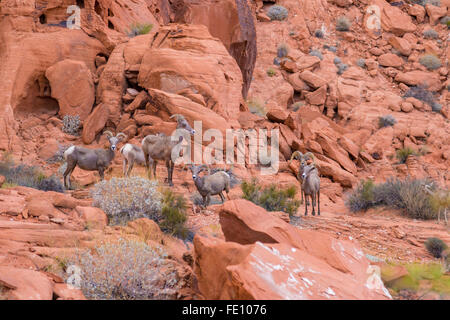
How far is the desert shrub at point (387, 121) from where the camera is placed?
66.0 ft

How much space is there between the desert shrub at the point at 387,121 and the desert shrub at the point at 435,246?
42.7 feet

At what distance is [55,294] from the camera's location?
4.31 m

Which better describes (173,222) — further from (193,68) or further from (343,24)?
(343,24)

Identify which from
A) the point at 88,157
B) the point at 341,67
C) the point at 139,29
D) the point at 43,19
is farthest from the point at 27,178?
the point at 341,67

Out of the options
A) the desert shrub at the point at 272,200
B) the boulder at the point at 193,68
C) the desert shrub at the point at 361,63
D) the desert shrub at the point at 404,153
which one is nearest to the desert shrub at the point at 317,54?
the desert shrub at the point at 361,63

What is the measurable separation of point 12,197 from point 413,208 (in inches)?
385

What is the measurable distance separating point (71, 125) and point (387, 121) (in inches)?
587

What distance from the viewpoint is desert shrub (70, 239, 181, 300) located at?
461 cm

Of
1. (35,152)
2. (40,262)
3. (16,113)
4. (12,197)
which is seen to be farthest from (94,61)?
(40,262)

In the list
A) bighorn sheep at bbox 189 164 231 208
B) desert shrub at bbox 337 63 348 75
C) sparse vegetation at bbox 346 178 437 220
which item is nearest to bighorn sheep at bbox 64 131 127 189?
bighorn sheep at bbox 189 164 231 208

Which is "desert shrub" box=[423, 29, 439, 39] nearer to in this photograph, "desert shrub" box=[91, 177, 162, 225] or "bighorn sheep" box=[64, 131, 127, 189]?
"bighorn sheep" box=[64, 131, 127, 189]

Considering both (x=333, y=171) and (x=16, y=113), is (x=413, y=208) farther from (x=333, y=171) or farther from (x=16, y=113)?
(x=16, y=113)

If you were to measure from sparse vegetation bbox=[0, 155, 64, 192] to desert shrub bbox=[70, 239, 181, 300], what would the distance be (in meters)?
4.97

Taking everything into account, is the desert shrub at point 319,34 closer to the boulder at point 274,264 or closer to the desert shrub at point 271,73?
the desert shrub at point 271,73
